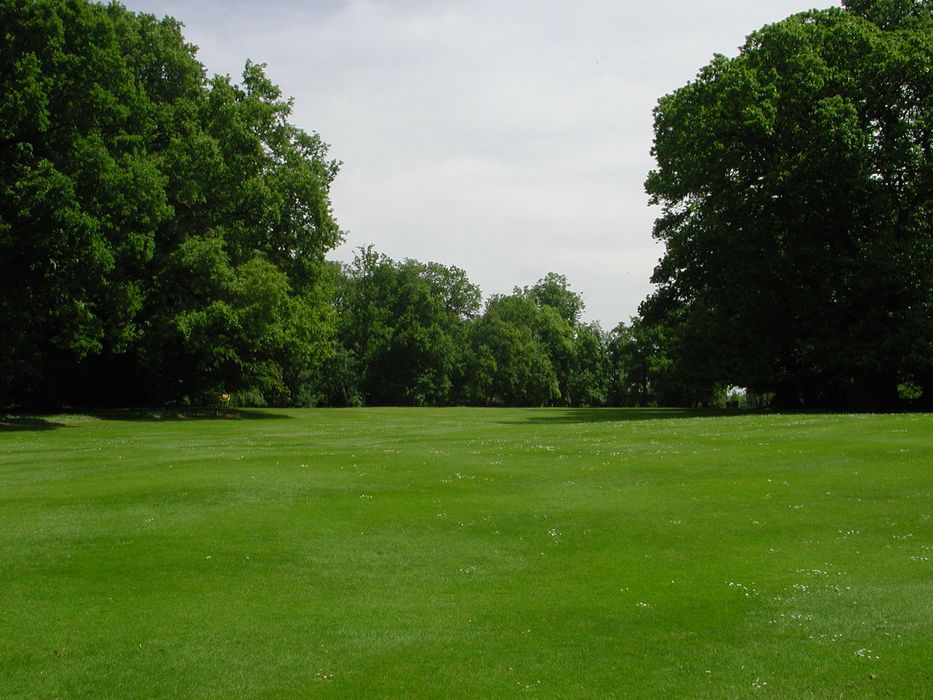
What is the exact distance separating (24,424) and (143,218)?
1274 centimetres

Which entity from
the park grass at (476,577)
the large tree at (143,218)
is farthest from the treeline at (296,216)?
the park grass at (476,577)

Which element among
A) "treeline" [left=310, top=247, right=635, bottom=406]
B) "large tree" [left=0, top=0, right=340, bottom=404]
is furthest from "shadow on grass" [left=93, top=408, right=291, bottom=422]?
"treeline" [left=310, top=247, right=635, bottom=406]

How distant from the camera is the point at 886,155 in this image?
46781 millimetres

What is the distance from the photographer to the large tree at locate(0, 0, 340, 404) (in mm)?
42438

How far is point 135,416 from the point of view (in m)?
52.7

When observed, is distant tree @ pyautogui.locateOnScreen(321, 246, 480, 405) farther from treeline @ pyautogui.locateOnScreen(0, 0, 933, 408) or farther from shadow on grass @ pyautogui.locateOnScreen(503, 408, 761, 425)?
shadow on grass @ pyautogui.locateOnScreen(503, 408, 761, 425)

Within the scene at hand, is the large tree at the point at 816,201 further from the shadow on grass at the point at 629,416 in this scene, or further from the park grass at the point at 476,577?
the park grass at the point at 476,577

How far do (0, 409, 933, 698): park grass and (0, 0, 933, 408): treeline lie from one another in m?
23.6

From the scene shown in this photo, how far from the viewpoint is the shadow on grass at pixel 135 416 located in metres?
43.9

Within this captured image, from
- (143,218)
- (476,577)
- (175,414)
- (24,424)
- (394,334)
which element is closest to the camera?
(476,577)

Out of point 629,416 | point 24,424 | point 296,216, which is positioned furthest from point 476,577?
point 296,216

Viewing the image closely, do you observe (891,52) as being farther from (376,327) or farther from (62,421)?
(376,327)

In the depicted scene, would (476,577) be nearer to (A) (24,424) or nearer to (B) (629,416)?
(A) (24,424)

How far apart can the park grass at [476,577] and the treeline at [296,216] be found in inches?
930
